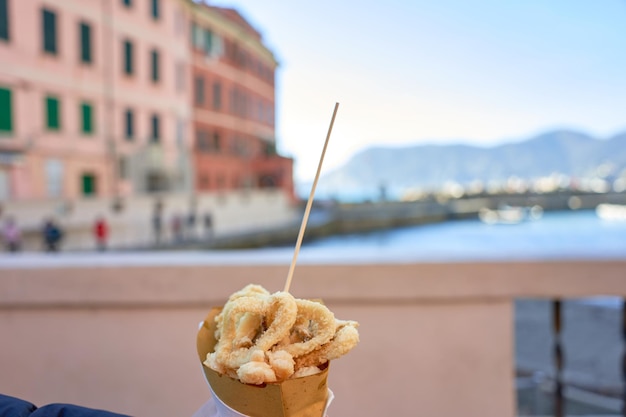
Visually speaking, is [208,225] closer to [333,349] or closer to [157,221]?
[157,221]

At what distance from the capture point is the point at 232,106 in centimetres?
2342

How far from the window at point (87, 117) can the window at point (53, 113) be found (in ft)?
3.00

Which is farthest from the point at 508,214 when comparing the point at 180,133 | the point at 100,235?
the point at 100,235

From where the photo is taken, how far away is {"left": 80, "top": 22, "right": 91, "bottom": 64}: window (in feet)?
51.7

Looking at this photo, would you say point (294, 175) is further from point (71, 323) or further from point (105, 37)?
point (71, 323)

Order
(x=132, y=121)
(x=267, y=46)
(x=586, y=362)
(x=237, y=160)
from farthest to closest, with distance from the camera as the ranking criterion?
1. (x=267, y=46)
2. (x=237, y=160)
3. (x=132, y=121)
4. (x=586, y=362)

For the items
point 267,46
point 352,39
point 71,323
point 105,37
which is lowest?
point 71,323

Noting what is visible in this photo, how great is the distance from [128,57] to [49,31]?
2840 mm

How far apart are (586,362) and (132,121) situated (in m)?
15.7

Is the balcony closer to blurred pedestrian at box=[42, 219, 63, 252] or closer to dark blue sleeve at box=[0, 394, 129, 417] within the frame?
dark blue sleeve at box=[0, 394, 129, 417]

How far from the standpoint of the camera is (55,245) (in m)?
11.8

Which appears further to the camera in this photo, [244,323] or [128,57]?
[128,57]

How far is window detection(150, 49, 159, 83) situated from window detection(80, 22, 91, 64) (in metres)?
2.41

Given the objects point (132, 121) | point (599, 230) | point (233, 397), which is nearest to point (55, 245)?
point (132, 121)
